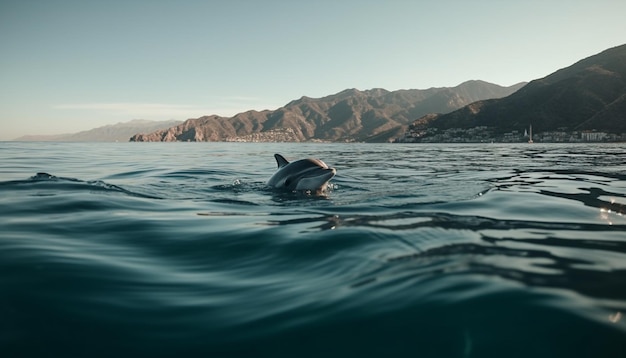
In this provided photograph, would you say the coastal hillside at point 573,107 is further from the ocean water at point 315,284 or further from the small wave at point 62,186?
the small wave at point 62,186

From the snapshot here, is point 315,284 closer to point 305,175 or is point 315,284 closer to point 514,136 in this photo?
point 305,175

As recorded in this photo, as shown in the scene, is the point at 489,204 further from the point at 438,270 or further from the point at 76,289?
the point at 76,289

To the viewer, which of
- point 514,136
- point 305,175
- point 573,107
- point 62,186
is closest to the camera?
point 305,175

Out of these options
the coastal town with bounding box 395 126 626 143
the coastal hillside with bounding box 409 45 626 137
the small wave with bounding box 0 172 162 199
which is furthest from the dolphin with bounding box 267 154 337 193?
the coastal hillside with bounding box 409 45 626 137

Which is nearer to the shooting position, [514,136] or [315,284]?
[315,284]

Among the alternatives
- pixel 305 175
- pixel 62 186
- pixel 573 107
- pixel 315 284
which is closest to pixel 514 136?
pixel 573 107

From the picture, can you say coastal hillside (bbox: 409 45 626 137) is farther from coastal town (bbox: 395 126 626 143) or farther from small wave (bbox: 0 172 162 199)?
small wave (bbox: 0 172 162 199)

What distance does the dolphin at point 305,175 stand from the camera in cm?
1227

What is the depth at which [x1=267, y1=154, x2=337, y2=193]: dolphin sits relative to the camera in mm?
12266

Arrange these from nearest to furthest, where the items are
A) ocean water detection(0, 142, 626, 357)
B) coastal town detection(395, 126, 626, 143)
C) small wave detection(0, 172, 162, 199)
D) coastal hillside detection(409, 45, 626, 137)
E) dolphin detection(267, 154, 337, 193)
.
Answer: ocean water detection(0, 142, 626, 357) < small wave detection(0, 172, 162, 199) < dolphin detection(267, 154, 337, 193) < coastal town detection(395, 126, 626, 143) < coastal hillside detection(409, 45, 626, 137)

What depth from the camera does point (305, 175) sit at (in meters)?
12.5

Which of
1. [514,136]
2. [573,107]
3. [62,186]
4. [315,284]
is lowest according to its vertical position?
[315,284]

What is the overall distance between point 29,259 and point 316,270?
359 centimetres

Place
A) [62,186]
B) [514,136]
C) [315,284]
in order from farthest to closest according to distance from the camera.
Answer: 1. [514,136]
2. [62,186]
3. [315,284]
